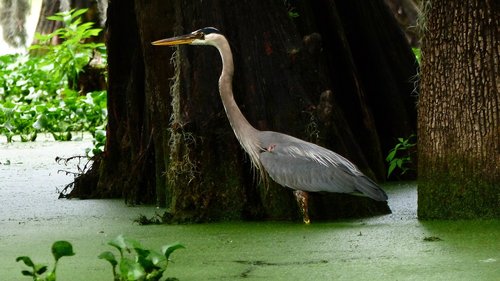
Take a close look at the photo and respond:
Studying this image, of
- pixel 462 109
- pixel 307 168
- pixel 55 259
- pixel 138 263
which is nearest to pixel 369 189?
pixel 307 168

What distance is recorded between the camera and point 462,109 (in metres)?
5.89

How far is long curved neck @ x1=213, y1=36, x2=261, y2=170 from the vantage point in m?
6.16

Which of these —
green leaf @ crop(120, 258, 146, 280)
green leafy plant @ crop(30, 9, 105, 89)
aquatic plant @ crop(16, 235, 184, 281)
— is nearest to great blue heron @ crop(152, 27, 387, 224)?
aquatic plant @ crop(16, 235, 184, 281)

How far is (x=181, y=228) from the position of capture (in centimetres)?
606

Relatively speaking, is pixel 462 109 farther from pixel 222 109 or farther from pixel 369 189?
pixel 222 109

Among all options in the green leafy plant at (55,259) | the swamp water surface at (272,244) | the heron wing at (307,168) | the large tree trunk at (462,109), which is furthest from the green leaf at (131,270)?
the large tree trunk at (462,109)

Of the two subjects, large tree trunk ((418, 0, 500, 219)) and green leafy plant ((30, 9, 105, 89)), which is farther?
green leafy plant ((30, 9, 105, 89))

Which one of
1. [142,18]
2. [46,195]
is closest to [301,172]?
[142,18]

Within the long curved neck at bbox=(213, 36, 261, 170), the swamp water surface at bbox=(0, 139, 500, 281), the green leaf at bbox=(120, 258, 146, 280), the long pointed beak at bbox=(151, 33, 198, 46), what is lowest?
the swamp water surface at bbox=(0, 139, 500, 281)

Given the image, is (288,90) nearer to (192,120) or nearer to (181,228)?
(192,120)

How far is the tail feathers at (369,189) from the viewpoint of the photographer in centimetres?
594

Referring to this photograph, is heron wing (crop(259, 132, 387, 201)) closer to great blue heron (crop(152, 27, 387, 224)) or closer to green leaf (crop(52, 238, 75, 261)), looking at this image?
great blue heron (crop(152, 27, 387, 224))

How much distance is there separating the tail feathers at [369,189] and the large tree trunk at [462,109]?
0.76 feet

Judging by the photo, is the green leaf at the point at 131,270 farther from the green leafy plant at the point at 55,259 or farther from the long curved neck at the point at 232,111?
the long curved neck at the point at 232,111
